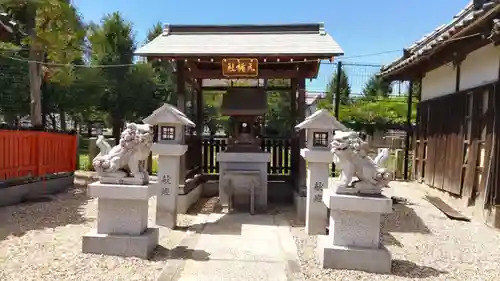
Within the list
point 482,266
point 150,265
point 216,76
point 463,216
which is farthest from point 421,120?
point 150,265

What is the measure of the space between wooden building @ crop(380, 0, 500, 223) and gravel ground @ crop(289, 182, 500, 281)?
2.98 feet

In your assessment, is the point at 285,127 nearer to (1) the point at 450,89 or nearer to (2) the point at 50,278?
(1) the point at 450,89

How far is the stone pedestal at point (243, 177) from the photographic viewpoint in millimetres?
8477

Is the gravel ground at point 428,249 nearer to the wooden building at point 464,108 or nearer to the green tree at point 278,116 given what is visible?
the wooden building at point 464,108

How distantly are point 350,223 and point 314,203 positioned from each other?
6.11 ft

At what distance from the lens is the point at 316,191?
6602 mm

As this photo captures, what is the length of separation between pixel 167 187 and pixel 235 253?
2090 millimetres

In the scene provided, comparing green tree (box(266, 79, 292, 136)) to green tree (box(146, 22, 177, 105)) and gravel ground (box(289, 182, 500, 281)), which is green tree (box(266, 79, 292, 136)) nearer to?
green tree (box(146, 22, 177, 105))

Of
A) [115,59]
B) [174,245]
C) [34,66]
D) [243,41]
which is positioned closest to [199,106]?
[243,41]

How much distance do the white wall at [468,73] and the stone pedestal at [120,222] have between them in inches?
275

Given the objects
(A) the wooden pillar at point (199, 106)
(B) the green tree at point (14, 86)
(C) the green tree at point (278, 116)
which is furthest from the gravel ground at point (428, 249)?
(C) the green tree at point (278, 116)

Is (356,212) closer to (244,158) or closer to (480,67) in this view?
(244,158)

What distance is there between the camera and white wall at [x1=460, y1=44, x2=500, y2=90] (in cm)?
736

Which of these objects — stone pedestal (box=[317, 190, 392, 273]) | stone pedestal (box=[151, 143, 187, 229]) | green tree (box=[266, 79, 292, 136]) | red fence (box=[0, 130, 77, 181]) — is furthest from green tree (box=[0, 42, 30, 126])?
stone pedestal (box=[317, 190, 392, 273])
